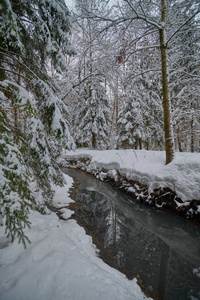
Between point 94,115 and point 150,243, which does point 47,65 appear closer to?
point 150,243

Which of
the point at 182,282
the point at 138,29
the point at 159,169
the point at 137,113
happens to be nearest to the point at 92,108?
the point at 137,113

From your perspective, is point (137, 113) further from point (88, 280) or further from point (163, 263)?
point (88, 280)

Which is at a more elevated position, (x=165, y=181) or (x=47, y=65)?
(x=47, y=65)

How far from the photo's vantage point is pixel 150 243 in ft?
11.9

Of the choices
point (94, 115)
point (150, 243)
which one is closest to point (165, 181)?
point (150, 243)

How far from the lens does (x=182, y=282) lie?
8.50ft

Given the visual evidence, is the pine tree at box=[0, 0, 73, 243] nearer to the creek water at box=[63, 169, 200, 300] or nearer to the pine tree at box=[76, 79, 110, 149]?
the creek water at box=[63, 169, 200, 300]

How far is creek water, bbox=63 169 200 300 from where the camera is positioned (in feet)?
8.45

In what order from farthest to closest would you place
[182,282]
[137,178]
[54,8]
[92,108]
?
[92,108], [137,178], [54,8], [182,282]

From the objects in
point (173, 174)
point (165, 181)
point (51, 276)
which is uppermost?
point (173, 174)

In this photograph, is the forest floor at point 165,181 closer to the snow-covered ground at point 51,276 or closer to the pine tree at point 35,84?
the snow-covered ground at point 51,276

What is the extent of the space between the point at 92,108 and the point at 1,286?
15228 millimetres

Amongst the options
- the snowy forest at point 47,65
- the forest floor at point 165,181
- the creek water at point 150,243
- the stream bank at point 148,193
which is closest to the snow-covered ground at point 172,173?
the forest floor at point 165,181

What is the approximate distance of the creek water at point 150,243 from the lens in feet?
8.45
